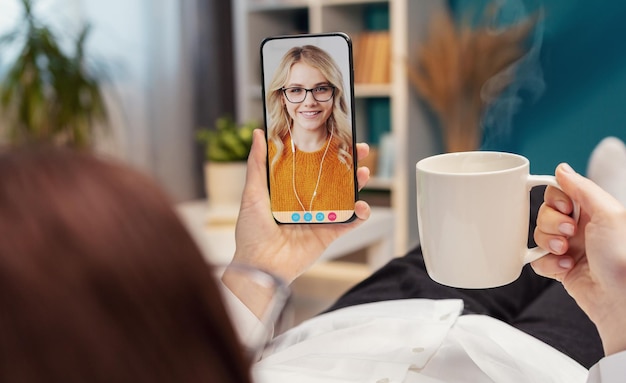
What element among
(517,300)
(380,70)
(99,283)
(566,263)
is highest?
(380,70)

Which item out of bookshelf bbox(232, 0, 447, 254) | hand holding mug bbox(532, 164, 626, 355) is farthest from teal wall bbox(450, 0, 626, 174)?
hand holding mug bbox(532, 164, 626, 355)

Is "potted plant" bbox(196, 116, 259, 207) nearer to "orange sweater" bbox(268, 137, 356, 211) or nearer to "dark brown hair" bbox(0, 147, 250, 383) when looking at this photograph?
"orange sweater" bbox(268, 137, 356, 211)

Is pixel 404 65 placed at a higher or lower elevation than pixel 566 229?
higher

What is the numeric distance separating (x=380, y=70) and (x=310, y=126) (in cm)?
197

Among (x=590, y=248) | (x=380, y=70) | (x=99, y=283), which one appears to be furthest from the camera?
(x=380, y=70)

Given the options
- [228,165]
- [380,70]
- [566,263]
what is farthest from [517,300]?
[380,70]

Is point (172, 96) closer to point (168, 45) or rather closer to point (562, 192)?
point (168, 45)

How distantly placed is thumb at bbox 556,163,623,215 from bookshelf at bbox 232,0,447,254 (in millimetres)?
1959

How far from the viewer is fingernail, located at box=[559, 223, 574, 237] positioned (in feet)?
2.10

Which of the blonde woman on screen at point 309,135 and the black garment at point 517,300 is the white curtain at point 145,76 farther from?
the blonde woman on screen at point 309,135

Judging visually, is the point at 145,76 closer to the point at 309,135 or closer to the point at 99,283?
the point at 309,135

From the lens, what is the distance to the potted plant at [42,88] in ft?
7.93

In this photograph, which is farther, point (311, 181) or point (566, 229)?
point (311, 181)

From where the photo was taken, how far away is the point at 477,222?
626 millimetres
